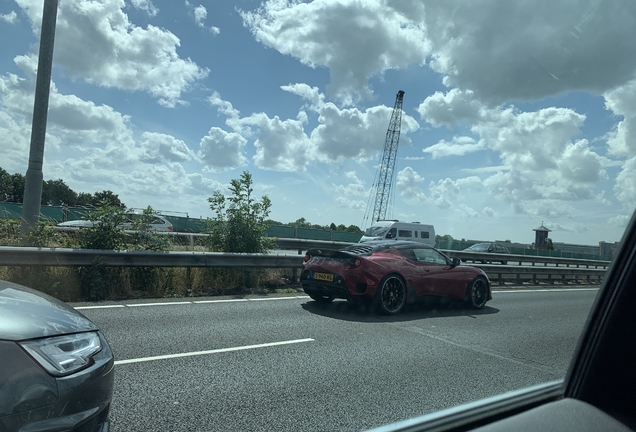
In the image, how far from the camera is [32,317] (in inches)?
88.9

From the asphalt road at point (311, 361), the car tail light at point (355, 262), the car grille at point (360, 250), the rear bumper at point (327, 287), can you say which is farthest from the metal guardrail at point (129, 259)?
the car tail light at point (355, 262)

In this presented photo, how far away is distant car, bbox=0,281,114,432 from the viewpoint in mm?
1882

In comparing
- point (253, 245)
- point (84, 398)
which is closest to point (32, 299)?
point (84, 398)

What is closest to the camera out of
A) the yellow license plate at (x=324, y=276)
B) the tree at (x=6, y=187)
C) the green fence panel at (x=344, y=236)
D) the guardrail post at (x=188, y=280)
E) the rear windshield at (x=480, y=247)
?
the yellow license plate at (x=324, y=276)

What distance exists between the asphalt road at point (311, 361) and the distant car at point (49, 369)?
1.33 metres

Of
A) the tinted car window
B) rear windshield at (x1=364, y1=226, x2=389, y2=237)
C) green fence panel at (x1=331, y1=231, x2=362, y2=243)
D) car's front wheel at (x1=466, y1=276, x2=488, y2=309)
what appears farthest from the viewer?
green fence panel at (x1=331, y1=231, x2=362, y2=243)

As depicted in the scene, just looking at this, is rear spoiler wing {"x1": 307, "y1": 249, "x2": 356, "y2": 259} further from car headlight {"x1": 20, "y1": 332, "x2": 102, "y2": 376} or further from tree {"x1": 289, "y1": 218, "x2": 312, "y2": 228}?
tree {"x1": 289, "y1": 218, "x2": 312, "y2": 228}

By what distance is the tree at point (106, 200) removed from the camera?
1012 cm

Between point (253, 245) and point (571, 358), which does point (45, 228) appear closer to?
point (253, 245)

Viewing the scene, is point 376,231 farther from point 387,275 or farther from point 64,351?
point 64,351

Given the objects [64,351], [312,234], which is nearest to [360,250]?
[64,351]

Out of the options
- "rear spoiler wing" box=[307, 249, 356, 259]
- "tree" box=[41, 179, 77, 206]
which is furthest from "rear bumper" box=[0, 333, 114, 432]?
"tree" box=[41, 179, 77, 206]

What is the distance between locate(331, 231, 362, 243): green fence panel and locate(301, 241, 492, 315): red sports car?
2106cm

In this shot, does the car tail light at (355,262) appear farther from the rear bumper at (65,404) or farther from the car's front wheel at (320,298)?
the rear bumper at (65,404)
